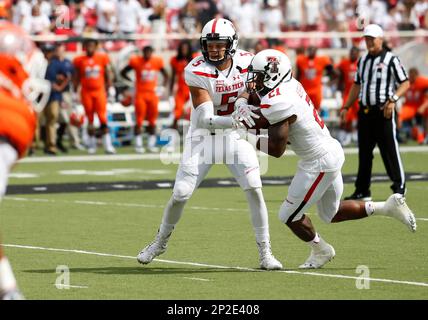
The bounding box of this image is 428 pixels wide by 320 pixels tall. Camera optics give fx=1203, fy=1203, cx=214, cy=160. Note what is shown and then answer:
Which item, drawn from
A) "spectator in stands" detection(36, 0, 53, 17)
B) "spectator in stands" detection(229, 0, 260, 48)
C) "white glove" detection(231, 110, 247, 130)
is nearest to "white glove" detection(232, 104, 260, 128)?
"white glove" detection(231, 110, 247, 130)

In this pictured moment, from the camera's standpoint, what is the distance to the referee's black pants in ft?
41.3

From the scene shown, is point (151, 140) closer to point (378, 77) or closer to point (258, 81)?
point (378, 77)

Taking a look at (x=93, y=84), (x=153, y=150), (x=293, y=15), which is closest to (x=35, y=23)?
(x=93, y=84)

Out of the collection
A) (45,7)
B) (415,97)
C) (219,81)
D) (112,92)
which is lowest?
(415,97)

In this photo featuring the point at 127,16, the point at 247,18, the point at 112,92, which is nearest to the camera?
the point at 112,92

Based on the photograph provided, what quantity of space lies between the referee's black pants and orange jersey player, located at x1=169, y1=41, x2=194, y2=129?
8.84 meters

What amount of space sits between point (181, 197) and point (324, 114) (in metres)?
15.4

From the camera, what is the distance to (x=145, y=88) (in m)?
21.1

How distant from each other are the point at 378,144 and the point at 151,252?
467cm

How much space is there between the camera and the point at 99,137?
74.7ft

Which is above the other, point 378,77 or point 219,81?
point 219,81

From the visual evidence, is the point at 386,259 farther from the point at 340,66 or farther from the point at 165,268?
the point at 340,66

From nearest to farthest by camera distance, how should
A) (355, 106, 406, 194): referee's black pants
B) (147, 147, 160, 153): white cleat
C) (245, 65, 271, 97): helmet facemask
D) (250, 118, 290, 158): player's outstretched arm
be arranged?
(250, 118, 290, 158): player's outstretched arm
(245, 65, 271, 97): helmet facemask
(355, 106, 406, 194): referee's black pants
(147, 147, 160, 153): white cleat

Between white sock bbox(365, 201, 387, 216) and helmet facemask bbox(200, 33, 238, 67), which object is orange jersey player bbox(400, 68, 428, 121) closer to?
white sock bbox(365, 201, 387, 216)
